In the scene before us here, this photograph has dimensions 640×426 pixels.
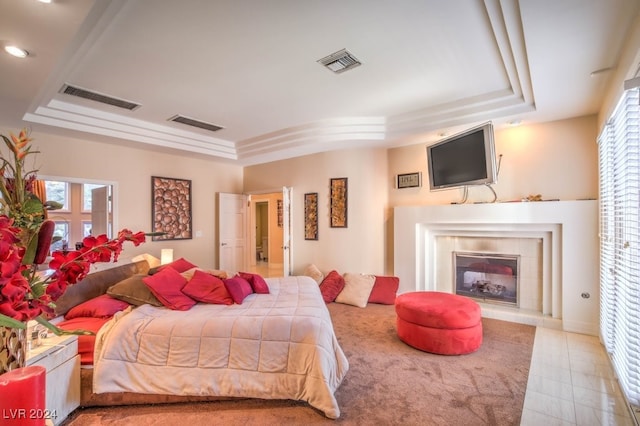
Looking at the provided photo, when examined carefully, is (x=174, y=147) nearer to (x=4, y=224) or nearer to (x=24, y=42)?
(x=24, y=42)

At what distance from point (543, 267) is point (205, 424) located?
13.2ft

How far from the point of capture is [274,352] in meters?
2.09

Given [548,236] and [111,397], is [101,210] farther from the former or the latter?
[548,236]

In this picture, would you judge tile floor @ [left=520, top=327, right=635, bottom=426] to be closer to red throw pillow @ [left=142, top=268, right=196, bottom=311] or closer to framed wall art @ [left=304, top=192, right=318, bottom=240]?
red throw pillow @ [left=142, top=268, right=196, bottom=311]

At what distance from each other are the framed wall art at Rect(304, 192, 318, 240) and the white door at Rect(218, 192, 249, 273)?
1569mm

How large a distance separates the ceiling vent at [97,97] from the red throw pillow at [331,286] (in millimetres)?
3588

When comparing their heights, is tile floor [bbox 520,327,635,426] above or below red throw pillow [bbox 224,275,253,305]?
below

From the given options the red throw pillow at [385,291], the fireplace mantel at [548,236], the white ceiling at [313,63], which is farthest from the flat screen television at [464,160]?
the red throw pillow at [385,291]

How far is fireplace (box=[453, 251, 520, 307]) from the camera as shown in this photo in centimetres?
400

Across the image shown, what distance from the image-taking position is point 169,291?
255 centimetres

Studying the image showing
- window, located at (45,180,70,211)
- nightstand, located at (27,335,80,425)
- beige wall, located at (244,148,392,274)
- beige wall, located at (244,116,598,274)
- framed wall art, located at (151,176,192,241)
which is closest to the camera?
nightstand, located at (27,335,80,425)

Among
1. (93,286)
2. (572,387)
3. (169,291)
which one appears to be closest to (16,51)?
(93,286)

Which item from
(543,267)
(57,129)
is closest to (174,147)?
(57,129)

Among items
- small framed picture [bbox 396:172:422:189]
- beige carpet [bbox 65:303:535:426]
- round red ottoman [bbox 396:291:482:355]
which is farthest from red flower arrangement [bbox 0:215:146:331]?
small framed picture [bbox 396:172:422:189]
